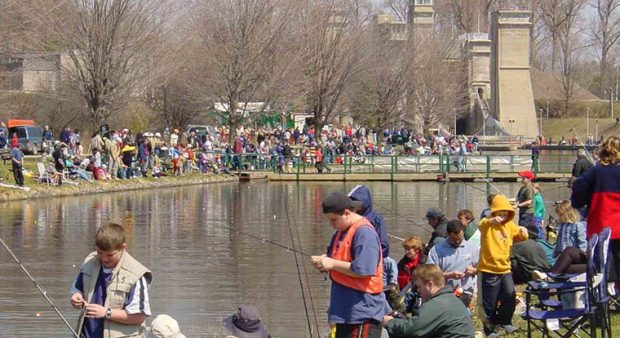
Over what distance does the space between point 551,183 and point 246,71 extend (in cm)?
1677

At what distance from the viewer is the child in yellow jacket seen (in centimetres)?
1231

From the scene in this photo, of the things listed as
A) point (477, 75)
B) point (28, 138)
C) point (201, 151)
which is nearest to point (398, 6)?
point (477, 75)

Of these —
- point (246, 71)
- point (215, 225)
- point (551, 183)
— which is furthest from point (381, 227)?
point (246, 71)

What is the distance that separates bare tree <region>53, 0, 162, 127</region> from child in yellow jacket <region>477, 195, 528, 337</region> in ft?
125

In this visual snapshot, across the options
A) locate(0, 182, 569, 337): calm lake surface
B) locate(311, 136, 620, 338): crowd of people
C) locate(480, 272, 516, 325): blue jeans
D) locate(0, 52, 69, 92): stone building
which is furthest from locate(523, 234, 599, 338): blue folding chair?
locate(0, 52, 69, 92): stone building

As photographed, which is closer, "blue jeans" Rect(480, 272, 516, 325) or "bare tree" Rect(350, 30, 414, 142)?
"blue jeans" Rect(480, 272, 516, 325)

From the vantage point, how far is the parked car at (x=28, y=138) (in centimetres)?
5338

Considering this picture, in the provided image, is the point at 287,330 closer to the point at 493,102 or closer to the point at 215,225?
the point at 215,225

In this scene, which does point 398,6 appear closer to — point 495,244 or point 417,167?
point 417,167

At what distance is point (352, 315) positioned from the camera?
345 inches

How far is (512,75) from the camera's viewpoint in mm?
97312

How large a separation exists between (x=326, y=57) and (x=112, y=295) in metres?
60.0

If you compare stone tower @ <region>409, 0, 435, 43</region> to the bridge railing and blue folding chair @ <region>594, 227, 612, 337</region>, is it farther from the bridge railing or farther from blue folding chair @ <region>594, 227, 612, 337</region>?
blue folding chair @ <region>594, 227, 612, 337</region>

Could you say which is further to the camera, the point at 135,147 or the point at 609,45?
the point at 609,45
